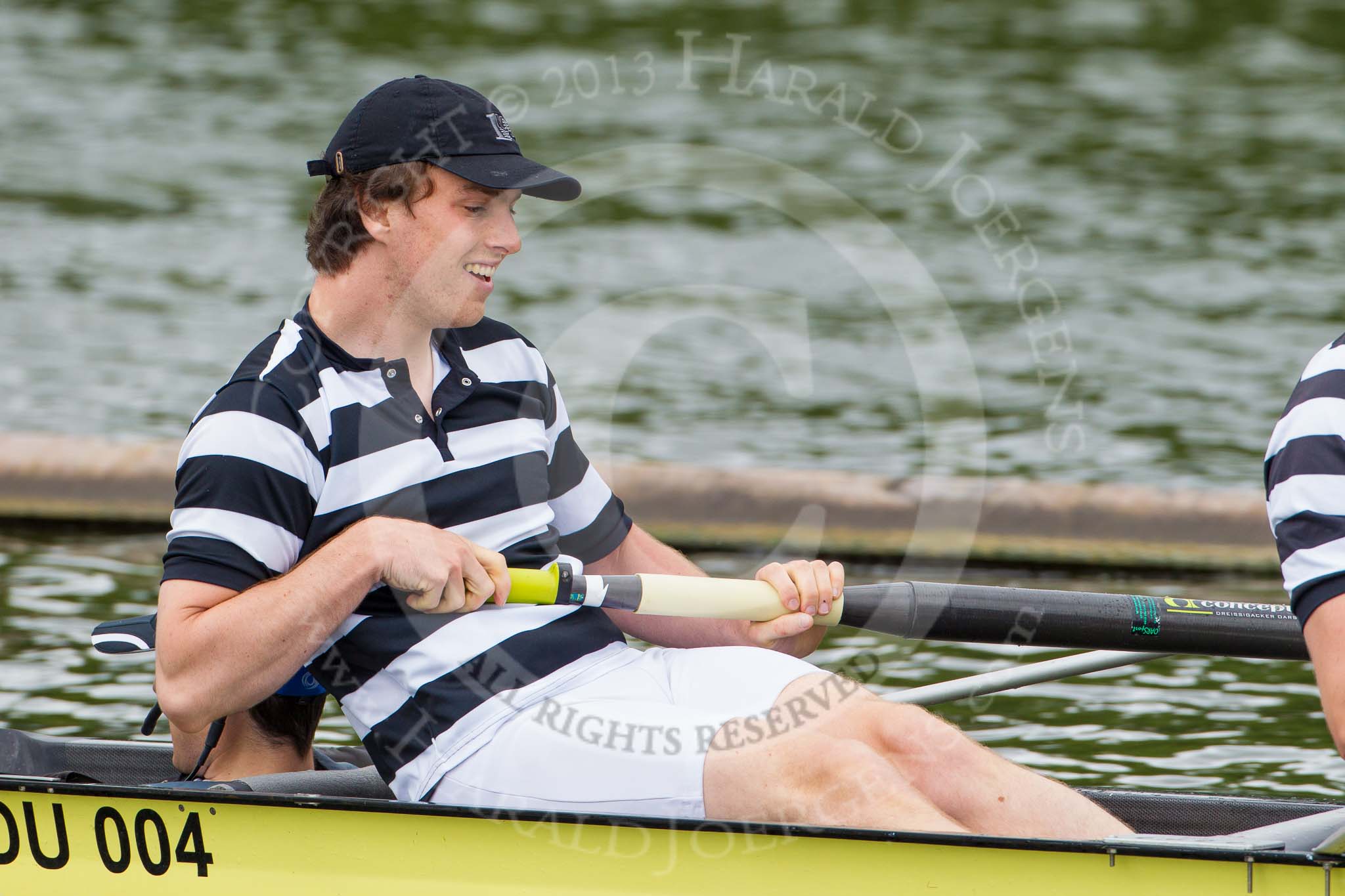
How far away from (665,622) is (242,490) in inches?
35.0

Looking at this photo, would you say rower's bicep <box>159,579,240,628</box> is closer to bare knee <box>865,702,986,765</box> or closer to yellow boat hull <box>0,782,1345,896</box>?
yellow boat hull <box>0,782,1345,896</box>

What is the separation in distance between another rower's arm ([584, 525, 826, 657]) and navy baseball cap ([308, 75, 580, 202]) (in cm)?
69

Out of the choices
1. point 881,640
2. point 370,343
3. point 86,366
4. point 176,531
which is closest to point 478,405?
point 370,343

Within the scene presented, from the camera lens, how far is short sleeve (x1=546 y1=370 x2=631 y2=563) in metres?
3.46

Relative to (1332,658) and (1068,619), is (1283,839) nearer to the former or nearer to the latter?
(1332,658)

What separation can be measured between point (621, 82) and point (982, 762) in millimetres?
14538

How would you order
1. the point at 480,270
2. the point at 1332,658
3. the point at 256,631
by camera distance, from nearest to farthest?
1. the point at 1332,658
2. the point at 256,631
3. the point at 480,270

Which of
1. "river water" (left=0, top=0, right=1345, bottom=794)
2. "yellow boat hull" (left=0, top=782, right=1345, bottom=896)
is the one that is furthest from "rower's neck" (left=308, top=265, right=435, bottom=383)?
"river water" (left=0, top=0, right=1345, bottom=794)

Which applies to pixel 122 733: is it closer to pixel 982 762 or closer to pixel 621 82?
pixel 982 762

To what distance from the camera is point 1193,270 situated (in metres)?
10.8

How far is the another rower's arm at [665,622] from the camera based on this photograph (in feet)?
11.4

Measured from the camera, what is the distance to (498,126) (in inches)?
129

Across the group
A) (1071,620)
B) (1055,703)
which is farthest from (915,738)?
(1055,703)

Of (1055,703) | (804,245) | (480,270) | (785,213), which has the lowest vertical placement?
(1055,703)
